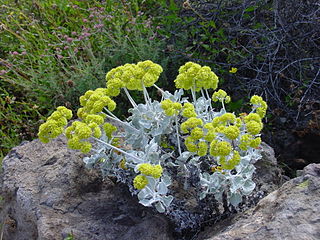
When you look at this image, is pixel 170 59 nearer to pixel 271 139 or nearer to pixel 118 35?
pixel 118 35

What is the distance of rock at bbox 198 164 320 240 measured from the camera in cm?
180

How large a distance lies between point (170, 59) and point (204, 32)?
51 cm

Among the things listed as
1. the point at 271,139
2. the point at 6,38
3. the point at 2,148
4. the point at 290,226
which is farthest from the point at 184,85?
the point at 6,38

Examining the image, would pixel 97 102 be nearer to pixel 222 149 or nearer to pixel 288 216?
pixel 222 149

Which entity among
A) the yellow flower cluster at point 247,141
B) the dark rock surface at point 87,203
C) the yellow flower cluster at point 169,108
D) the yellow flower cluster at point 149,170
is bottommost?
the dark rock surface at point 87,203

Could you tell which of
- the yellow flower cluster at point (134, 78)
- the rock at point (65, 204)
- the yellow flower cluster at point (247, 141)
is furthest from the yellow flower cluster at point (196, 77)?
the rock at point (65, 204)

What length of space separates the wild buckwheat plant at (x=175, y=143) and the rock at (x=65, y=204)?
0.64ft

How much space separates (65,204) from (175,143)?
0.86m

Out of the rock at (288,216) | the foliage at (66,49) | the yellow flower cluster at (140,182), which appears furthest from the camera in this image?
the foliage at (66,49)

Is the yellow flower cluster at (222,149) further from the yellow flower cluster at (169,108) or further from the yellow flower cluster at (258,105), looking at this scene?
the yellow flower cluster at (258,105)

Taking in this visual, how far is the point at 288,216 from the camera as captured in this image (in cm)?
188

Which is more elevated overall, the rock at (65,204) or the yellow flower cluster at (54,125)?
the yellow flower cluster at (54,125)

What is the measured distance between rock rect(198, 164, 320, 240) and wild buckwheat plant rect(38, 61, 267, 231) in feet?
0.69

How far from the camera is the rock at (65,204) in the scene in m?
2.47
